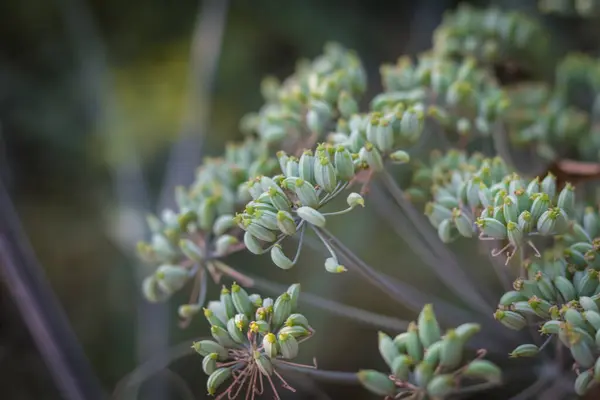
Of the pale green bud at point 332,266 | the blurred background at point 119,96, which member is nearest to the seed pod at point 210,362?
the pale green bud at point 332,266

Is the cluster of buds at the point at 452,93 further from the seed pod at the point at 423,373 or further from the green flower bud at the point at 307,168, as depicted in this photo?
the seed pod at the point at 423,373

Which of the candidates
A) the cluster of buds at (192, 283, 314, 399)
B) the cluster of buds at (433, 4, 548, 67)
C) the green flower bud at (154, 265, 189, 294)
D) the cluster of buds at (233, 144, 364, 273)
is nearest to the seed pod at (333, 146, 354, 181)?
the cluster of buds at (233, 144, 364, 273)

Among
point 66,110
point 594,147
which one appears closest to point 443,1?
point 594,147

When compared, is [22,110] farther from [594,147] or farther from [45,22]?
[594,147]

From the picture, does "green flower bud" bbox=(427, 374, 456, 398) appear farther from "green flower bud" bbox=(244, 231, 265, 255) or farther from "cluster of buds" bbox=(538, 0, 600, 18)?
"cluster of buds" bbox=(538, 0, 600, 18)

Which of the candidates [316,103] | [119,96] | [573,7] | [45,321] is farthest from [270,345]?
[119,96]

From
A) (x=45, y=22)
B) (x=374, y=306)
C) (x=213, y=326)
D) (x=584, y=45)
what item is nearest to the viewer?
(x=213, y=326)

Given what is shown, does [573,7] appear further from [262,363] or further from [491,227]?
[262,363]
